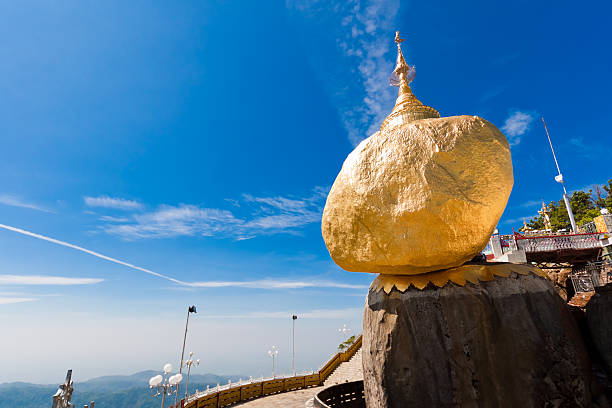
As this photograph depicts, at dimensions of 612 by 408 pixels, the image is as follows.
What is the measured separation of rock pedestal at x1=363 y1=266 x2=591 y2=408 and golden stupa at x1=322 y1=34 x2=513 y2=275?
89 cm

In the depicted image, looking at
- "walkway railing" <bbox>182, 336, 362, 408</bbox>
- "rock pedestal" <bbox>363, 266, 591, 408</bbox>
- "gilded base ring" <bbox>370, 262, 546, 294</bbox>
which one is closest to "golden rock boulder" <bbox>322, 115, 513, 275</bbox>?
"gilded base ring" <bbox>370, 262, 546, 294</bbox>

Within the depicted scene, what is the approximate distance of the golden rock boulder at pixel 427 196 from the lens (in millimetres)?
6285

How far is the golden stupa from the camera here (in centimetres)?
629

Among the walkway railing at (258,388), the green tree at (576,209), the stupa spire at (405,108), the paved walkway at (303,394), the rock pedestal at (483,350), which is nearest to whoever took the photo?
the rock pedestal at (483,350)

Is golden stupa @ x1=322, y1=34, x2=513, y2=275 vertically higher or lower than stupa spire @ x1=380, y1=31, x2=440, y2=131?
lower

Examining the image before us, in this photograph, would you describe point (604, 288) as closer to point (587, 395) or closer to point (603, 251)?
point (587, 395)

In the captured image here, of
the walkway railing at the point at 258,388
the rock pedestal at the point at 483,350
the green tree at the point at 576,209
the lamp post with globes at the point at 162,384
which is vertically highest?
the green tree at the point at 576,209

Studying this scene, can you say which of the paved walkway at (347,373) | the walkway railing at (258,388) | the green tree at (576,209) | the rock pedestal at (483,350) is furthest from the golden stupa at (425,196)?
the green tree at (576,209)

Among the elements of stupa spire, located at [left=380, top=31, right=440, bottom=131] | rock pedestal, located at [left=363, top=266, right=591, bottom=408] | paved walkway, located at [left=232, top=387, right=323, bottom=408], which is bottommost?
paved walkway, located at [left=232, top=387, right=323, bottom=408]

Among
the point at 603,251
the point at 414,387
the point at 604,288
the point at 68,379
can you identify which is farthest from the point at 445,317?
the point at 603,251

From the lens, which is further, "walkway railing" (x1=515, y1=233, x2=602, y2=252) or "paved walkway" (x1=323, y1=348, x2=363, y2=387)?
"paved walkway" (x1=323, y1=348, x2=363, y2=387)

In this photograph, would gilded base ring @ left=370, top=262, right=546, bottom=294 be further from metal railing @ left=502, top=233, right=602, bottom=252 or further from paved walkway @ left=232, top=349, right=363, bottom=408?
metal railing @ left=502, top=233, right=602, bottom=252

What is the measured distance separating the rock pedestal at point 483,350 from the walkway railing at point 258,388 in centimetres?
1274

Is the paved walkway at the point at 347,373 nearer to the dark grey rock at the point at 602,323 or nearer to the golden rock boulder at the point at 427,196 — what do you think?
the dark grey rock at the point at 602,323
